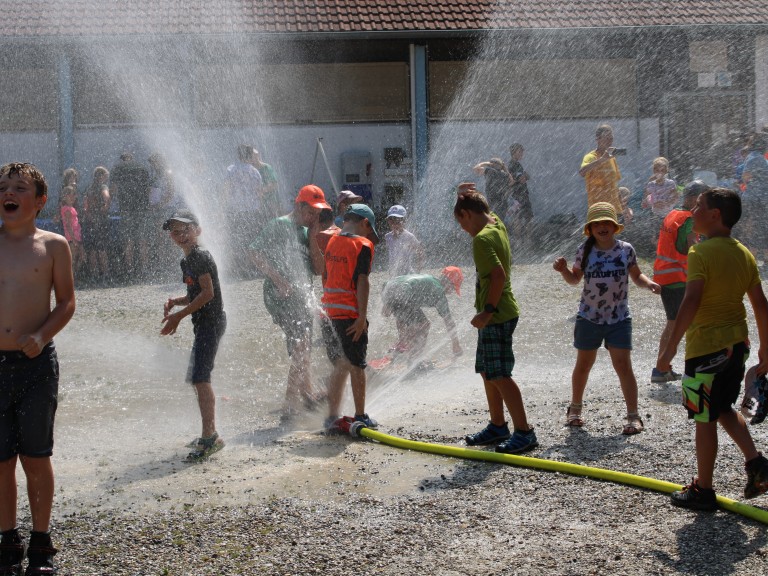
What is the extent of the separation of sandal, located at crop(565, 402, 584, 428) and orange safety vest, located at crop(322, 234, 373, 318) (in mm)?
1543

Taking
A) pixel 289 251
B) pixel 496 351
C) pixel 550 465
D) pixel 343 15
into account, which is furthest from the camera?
pixel 343 15

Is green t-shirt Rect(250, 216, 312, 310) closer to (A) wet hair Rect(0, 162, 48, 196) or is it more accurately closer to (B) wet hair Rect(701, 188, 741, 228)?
(A) wet hair Rect(0, 162, 48, 196)

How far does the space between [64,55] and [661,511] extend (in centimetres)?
1562

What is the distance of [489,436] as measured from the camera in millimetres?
5992

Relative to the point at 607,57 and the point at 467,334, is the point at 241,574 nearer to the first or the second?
the point at 467,334

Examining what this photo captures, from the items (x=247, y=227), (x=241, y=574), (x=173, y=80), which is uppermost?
(x=173, y=80)

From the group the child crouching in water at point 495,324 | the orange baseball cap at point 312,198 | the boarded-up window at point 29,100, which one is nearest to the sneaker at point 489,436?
the child crouching in water at point 495,324

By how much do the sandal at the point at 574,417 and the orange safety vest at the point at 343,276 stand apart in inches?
60.8

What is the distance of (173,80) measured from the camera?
18.3 metres

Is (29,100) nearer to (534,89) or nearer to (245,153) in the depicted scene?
(245,153)

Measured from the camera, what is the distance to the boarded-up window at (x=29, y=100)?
18.2m

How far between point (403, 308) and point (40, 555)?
16.5 ft

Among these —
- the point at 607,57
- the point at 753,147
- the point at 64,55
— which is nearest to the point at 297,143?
the point at 64,55

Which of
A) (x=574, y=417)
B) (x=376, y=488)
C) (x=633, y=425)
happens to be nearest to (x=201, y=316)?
(x=376, y=488)
